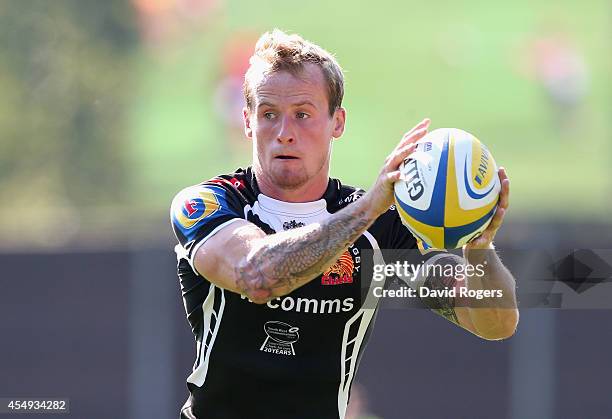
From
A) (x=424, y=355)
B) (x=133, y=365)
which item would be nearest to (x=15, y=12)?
(x=133, y=365)

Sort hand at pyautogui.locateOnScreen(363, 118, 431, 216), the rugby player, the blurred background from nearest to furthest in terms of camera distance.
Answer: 1. hand at pyautogui.locateOnScreen(363, 118, 431, 216)
2. the rugby player
3. the blurred background

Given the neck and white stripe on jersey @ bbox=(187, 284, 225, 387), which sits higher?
the neck

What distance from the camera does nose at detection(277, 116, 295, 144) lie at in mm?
5832

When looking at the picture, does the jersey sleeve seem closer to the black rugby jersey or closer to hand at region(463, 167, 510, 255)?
the black rugby jersey

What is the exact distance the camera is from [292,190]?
19.8 ft

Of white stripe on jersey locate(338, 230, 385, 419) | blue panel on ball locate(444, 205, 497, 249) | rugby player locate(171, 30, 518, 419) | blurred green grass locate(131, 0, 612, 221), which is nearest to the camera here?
blue panel on ball locate(444, 205, 497, 249)

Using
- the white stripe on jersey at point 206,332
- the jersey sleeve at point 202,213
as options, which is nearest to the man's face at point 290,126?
the jersey sleeve at point 202,213

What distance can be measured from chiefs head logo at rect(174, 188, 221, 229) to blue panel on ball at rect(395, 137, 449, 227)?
3.47ft

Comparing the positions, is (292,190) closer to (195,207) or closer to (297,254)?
(195,207)

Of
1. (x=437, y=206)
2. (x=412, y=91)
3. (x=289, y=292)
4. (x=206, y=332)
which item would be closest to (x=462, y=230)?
(x=437, y=206)

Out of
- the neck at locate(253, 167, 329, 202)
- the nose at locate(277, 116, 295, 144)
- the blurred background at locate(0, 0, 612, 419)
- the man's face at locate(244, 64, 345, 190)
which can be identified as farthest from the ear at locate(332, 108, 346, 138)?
the blurred background at locate(0, 0, 612, 419)

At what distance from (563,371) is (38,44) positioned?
1201cm

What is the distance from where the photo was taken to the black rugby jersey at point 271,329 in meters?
5.82
